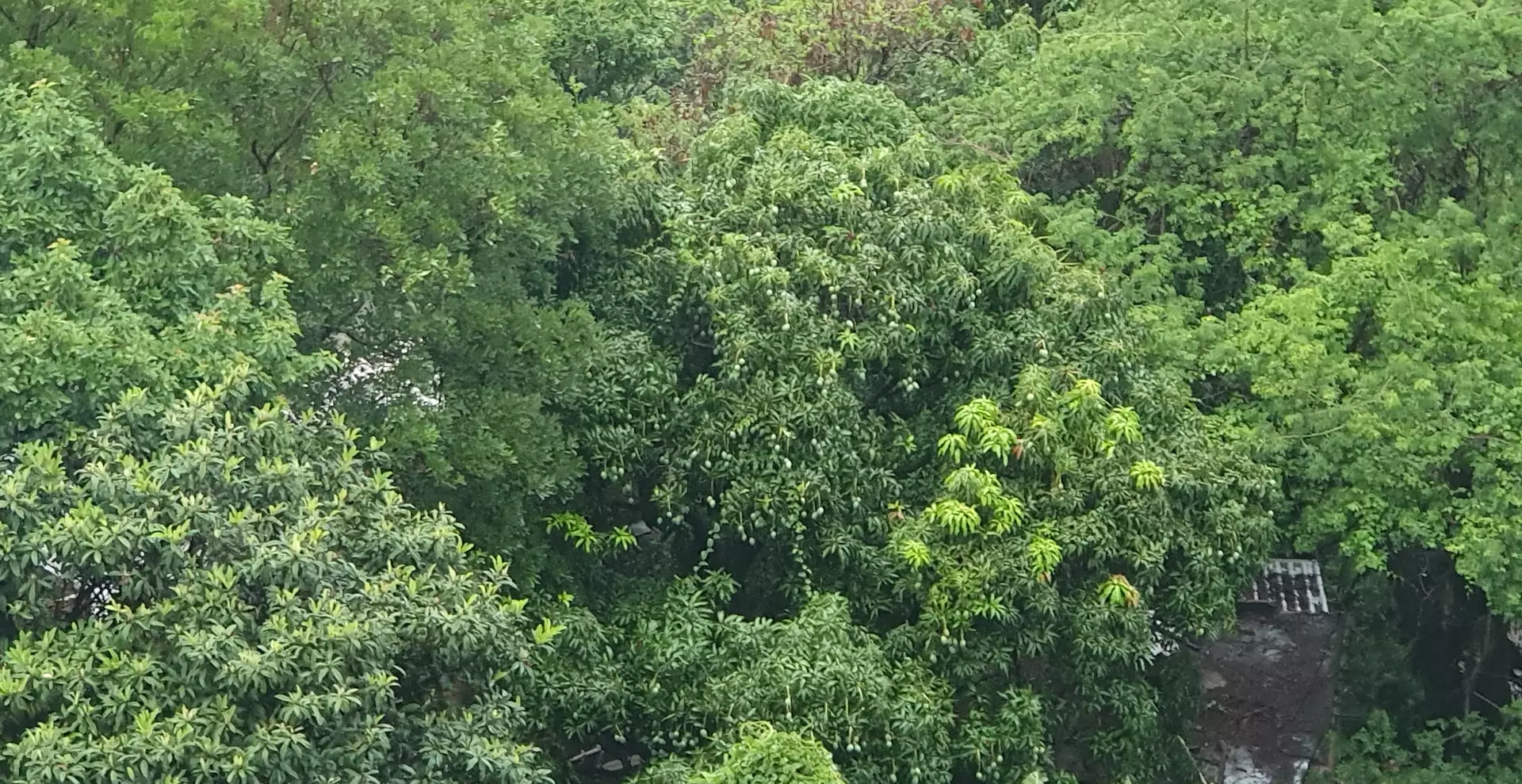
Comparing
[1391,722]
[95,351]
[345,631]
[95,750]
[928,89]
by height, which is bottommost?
[1391,722]

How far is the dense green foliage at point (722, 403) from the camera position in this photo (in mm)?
6922

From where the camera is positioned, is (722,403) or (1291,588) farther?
Answer: (1291,588)

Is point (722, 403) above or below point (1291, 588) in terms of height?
above

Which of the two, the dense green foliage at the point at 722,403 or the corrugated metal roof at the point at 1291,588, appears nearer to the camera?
the dense green foliage at the point at 722,403

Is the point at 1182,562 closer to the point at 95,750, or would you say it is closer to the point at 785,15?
the point at 95,750

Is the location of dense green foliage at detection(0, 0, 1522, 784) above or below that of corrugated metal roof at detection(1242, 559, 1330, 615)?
above

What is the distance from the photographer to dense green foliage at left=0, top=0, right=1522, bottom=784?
692 centimetres

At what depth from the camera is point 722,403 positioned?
9922mm

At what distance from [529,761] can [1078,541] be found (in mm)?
3810

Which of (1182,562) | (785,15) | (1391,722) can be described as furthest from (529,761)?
(785,15)

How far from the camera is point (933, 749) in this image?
9.02 m

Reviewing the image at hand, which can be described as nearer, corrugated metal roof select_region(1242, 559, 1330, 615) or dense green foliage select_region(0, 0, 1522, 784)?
dense green foliage select_region(0, 0, 1522, 784)

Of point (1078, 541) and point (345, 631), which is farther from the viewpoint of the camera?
point (1078, 541)

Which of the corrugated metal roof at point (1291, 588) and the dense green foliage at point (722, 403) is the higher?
the dense green foliage at point (722, 403)
